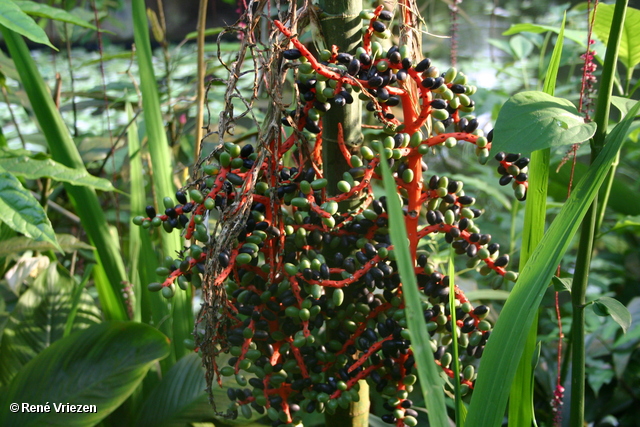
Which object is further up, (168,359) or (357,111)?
(357,111)

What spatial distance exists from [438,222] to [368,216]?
0.08m

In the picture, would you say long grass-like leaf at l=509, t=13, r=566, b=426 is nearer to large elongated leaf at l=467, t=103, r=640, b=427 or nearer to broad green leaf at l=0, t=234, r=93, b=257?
large elongated leaf at l=467, t=103, r=640, b=427

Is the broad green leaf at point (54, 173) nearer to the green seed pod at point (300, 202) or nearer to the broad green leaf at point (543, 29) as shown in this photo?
the green seed pod at point (300, 202)

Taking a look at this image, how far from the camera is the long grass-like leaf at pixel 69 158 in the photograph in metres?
0.95

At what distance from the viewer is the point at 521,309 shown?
19.8 inches

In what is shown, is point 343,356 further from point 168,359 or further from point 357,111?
point 168,359

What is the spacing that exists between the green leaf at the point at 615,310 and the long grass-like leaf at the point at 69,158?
30.9 inches

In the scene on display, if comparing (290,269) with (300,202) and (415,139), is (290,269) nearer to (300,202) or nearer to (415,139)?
(300,202)

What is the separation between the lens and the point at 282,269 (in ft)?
2.04

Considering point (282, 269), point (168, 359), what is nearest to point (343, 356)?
point (282, 269)

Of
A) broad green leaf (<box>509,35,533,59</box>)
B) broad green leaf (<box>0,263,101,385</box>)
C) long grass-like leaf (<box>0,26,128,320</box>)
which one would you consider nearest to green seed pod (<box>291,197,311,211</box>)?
long grass-like leaf (<box>0,26,128,320</box>)

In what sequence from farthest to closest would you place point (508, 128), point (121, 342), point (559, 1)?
1. point (559, 1)
2. point (121, 342)
3. point (508, 128)

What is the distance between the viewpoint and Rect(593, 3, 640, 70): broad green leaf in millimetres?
777

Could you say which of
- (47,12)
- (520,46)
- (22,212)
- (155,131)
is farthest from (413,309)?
(520,46)
